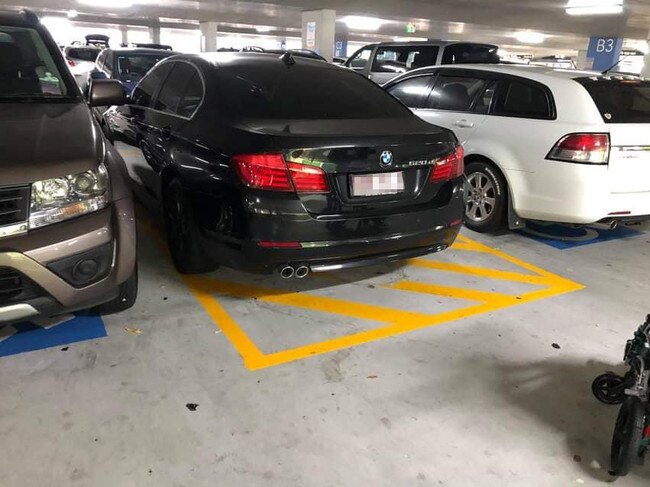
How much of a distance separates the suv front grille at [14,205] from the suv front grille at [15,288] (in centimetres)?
21

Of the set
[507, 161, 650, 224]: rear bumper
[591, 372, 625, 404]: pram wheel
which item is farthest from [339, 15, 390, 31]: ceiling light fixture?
[591, 372, 625, 404]: pram wheel

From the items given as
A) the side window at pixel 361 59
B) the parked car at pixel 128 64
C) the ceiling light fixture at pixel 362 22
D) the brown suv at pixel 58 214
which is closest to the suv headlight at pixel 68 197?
the brown suv at pixel 58 214

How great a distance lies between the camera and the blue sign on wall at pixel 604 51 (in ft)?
82.8

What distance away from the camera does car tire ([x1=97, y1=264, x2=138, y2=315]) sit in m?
2.93

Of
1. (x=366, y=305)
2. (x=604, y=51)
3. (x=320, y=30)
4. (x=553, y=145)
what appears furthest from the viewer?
(x=604, y=51)

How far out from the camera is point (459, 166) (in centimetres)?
329

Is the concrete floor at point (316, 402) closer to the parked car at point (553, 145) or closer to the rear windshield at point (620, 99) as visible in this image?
the parked car at point (553, 145)

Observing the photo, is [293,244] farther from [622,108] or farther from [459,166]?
[622,108]

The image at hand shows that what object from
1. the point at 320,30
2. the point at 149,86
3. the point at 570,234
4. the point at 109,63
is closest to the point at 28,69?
the point at 149,86

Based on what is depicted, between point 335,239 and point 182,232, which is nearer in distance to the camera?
point 335,239

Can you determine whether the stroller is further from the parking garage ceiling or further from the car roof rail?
the parking garage ceiling

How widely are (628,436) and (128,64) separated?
9.50 metres

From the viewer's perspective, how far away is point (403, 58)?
9750 mm

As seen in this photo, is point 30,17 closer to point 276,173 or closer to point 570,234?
point 276,173
